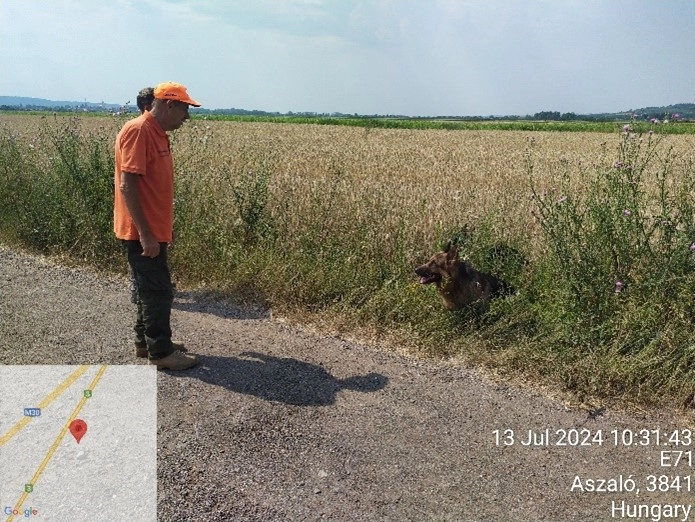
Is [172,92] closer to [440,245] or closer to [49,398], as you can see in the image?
[49,398]

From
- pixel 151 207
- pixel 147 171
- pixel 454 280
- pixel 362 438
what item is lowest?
pixel 362 438

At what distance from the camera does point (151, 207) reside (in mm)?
4668

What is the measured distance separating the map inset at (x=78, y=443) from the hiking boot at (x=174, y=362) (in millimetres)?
122

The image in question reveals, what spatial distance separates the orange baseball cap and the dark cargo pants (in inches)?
47.2

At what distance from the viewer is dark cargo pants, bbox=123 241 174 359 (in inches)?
189

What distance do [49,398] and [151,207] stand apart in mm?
1593

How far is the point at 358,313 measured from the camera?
5938 millimetres

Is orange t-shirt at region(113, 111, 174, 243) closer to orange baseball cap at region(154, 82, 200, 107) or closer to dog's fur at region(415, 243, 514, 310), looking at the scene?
orange baseball cap at region(154, 82, 200, 107)

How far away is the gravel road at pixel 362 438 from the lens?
3.31m

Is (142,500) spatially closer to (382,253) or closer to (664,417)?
(664,417)

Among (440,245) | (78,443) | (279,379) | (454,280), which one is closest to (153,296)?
(279,379)

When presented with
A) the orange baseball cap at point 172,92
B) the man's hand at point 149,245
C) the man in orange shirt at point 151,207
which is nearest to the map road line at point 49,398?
the man in orange shirt at point 151,207

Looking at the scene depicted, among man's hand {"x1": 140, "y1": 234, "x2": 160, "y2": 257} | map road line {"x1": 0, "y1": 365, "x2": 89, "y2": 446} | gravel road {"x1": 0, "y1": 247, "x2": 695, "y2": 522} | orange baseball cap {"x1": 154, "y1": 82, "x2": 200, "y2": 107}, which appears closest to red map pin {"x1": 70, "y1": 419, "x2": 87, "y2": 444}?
map road line {"x1": 0, "y1": 365, "x2": 89, "y2": 446}

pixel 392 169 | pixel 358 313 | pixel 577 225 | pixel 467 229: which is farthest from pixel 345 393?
pixel 392 169
